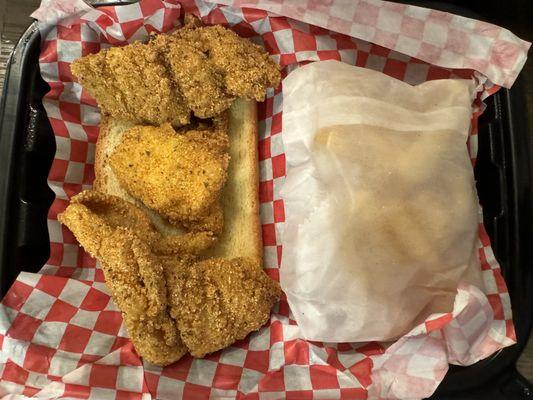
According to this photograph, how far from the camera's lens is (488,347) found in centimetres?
133

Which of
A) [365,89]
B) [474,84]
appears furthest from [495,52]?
[365,89]

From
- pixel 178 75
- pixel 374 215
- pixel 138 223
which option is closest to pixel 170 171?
pixel 138 223

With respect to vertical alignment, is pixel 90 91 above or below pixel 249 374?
above

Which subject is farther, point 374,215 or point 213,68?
point 213,68

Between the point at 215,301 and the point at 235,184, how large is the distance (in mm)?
394

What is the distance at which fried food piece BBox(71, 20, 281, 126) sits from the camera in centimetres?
144

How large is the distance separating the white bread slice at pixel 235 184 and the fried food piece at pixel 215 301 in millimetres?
122

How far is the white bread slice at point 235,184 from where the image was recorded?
60.7 inches

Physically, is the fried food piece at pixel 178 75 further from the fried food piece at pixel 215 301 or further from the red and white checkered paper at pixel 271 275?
the fried food piece at pixel 215 301

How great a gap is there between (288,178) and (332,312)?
1.27 feet

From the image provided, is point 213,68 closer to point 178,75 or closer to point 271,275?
point 178,75

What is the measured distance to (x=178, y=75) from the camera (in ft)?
4.79

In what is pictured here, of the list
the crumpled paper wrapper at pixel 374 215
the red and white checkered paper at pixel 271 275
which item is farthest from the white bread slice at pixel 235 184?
the crumpled paper wrapper at pixel 374 215

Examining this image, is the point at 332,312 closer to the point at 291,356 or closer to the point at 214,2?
the point at 291,356
